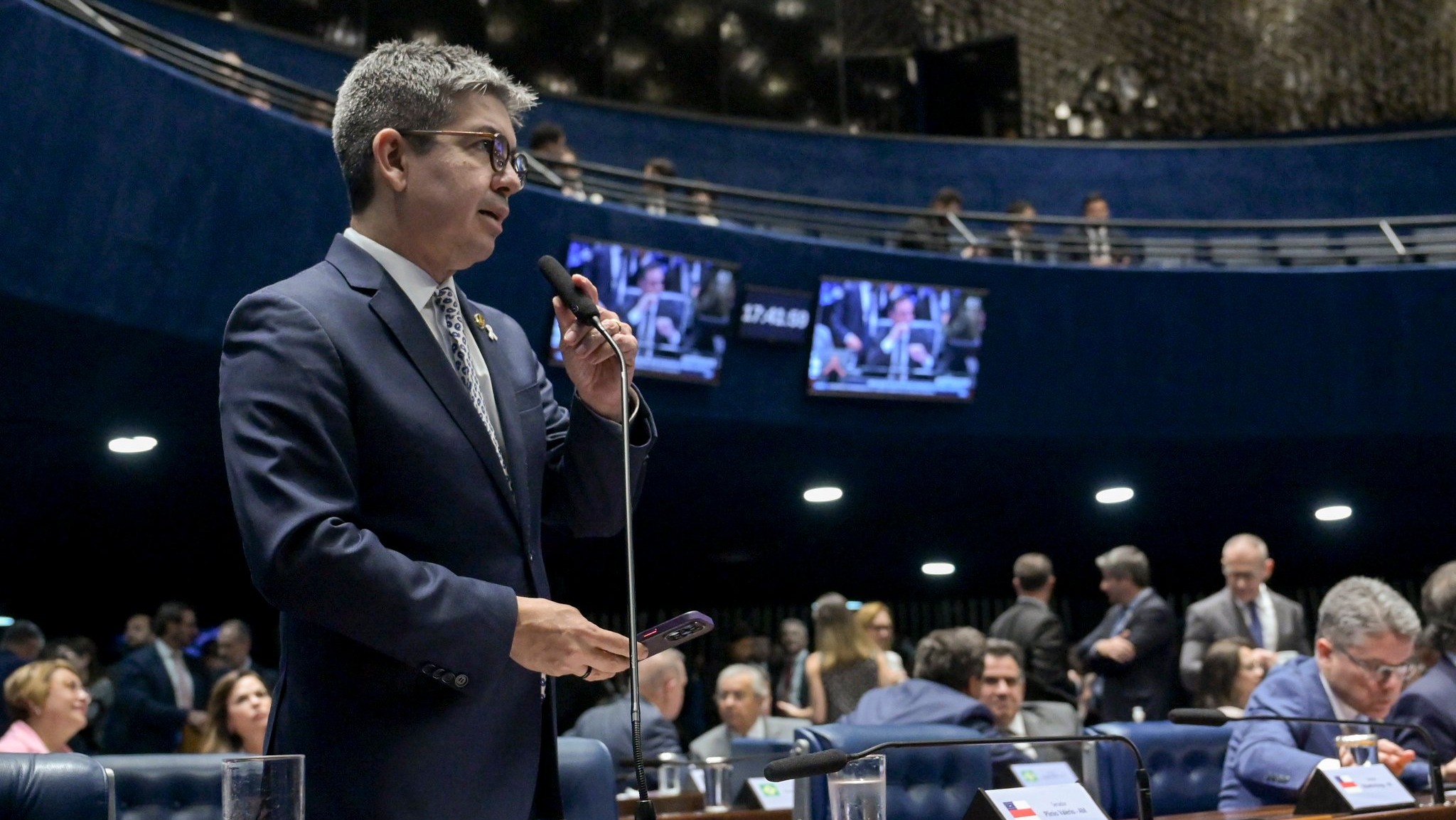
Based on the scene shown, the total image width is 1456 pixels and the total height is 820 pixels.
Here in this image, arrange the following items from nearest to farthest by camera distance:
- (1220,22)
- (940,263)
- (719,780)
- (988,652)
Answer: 1. (719,780)
2. (988,652)
3. (940,263)
4. (1220,22)

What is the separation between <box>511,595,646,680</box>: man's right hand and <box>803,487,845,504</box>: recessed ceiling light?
8493 mm

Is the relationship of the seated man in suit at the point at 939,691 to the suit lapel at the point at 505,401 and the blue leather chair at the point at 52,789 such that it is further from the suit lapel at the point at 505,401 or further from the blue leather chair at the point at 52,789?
the suit lapel at the point at 505,401

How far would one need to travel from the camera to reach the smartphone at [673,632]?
1436mm

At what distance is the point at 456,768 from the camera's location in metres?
1.45

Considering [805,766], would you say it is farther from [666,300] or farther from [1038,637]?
[666,300]

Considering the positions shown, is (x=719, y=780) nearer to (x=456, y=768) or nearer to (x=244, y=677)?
(x=244, y=677)

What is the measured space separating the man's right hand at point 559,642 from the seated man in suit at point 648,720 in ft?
8.60

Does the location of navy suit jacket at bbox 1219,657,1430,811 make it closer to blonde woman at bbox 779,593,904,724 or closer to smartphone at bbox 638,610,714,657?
smartphone at bbox 638,610,714,657

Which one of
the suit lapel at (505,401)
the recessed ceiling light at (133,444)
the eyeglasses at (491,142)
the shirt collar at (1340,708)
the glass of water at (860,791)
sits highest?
the recessed ceiling light at (133,444)

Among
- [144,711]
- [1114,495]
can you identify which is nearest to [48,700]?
[144,711]

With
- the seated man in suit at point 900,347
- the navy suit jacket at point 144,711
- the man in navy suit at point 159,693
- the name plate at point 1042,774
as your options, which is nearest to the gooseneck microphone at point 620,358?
the name plate at point 1042,774

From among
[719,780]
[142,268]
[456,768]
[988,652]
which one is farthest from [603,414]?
[142,268]

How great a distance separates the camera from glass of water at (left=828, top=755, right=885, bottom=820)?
6.23ft

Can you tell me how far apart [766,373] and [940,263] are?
123 centimetres
